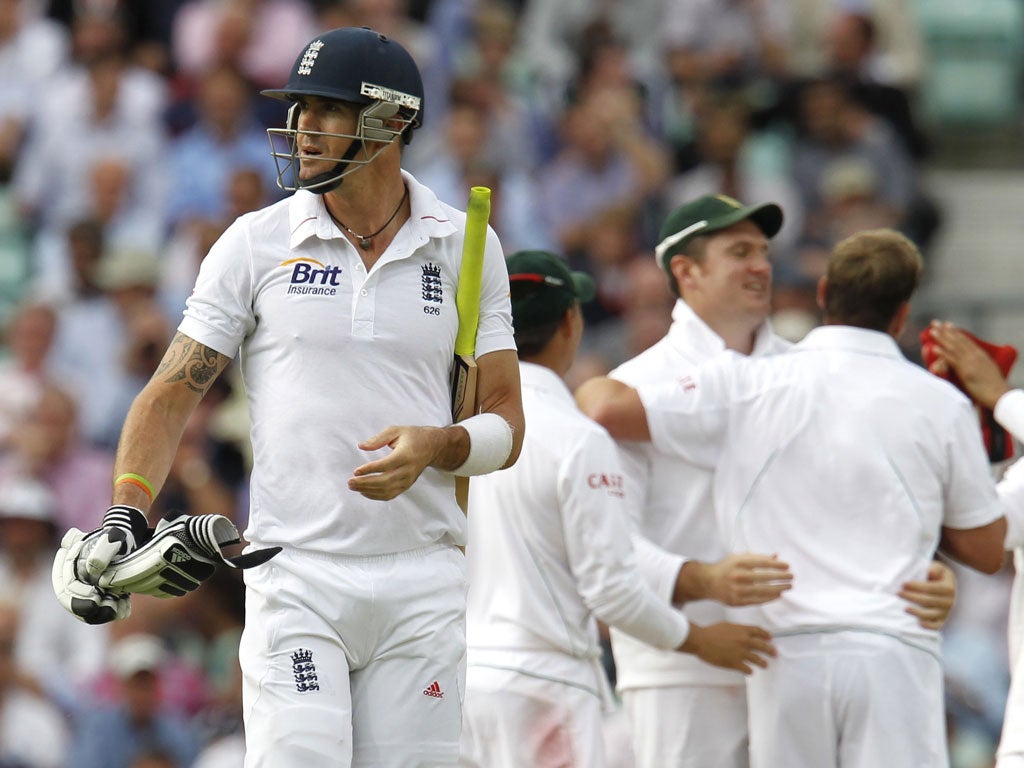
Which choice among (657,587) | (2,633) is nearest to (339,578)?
(657,587)

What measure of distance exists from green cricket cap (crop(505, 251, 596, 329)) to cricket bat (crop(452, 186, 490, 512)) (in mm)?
1199

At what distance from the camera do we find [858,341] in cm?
681

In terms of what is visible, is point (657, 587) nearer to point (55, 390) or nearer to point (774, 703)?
point (774, 703)

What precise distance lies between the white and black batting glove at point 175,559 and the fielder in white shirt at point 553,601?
1880 mm

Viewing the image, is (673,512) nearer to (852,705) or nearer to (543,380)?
(543,380)

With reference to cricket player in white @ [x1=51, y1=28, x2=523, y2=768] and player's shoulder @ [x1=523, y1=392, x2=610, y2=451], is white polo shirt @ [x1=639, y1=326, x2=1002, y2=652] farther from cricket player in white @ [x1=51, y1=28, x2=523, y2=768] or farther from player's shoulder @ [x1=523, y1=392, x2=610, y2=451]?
cricket player in white @ [x1=51, y1=28, x2=523, y2=768]

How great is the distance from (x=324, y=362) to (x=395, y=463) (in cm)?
41

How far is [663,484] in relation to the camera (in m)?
7.08

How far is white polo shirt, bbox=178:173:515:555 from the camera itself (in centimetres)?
530

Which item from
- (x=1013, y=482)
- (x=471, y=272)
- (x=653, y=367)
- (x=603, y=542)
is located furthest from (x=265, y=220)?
(x=1013, y=482)

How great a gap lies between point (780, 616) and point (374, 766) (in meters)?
1.98

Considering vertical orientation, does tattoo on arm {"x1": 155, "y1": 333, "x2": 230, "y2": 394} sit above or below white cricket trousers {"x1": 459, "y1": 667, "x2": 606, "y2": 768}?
above

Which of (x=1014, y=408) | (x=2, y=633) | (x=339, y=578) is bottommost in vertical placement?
(x=2, y=633)

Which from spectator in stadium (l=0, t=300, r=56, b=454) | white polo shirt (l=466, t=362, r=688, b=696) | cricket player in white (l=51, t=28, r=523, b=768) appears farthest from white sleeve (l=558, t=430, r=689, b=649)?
spectator in stadium (l=0, t=300, r=56, b=454)
